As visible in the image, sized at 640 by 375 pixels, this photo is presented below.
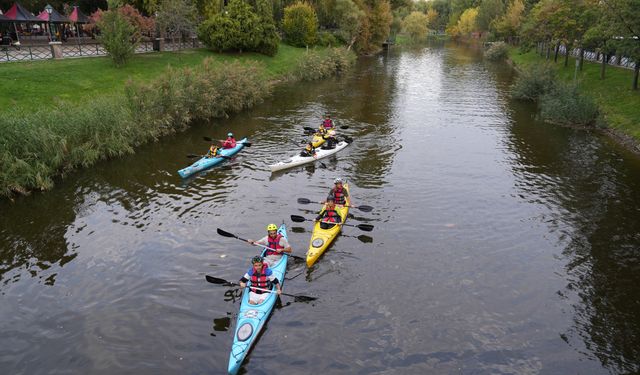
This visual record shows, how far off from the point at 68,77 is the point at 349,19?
51520 millimetres

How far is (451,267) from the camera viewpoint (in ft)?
55.9

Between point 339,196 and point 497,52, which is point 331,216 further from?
point 497,52

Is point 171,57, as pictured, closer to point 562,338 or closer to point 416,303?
point 416,303

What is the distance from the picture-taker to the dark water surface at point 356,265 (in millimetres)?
13070

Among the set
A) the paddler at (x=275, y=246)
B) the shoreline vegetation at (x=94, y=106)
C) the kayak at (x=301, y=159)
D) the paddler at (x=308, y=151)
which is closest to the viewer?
the paddler at (x=275, y=246)

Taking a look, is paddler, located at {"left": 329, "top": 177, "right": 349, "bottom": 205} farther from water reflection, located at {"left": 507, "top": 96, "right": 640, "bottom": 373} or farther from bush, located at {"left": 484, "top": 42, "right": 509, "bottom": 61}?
bush, located at {"left": 484, "top": 42, "right": 509, "bottom": 61}

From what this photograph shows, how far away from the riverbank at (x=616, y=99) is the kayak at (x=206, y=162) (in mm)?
25353

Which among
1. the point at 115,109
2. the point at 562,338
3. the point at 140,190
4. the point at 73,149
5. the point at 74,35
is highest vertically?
the point at 74,35

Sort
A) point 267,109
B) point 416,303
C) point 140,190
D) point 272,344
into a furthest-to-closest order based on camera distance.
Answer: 1. point 267,109
2. point 140,190
3. point 416,303
4. point 272,344

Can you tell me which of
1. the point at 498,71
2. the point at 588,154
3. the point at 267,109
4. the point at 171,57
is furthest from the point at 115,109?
the point at 498,71

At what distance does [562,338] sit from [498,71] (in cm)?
6211

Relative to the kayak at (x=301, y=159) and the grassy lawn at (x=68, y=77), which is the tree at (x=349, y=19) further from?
the kayak at (x=301, y=159)

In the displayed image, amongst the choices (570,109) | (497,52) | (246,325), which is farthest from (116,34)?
(497,52)

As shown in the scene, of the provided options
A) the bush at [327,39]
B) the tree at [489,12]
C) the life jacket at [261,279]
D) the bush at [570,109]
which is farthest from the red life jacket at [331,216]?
the tree at [489,12]
